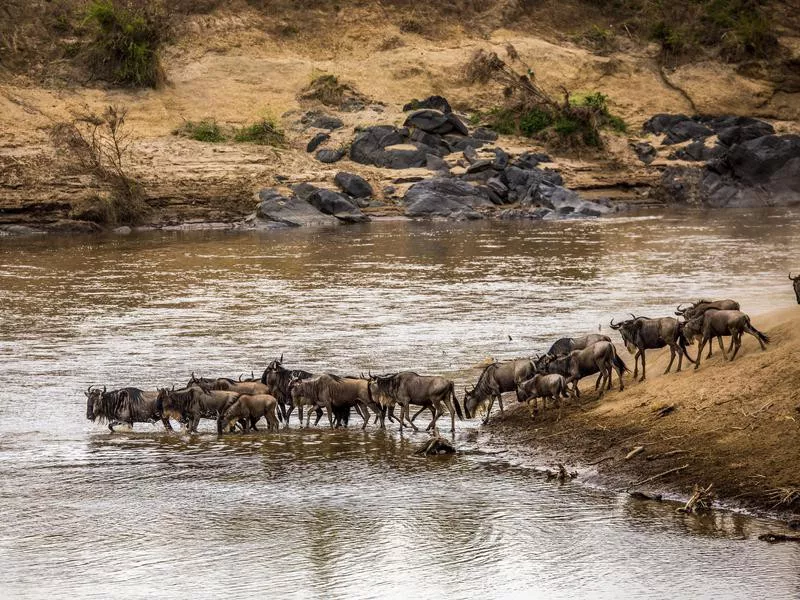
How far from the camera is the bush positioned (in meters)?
46.2

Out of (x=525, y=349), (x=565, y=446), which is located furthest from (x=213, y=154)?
(x=565, y=446)

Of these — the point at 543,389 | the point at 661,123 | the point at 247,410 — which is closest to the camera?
Result: the point at 543,389

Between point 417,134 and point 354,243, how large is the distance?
1182cm

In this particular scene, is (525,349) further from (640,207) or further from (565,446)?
(640,207)

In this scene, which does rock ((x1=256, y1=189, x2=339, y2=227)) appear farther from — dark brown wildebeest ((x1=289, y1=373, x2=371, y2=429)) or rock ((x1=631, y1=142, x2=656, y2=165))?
dark brown wildebeest ((x1=289, y1=373, x2=371, y2=429))

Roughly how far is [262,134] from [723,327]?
33.1 metres

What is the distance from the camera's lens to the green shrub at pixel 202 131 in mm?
43781

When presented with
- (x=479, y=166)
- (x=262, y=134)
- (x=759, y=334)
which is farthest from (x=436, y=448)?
(x=262, y=134)

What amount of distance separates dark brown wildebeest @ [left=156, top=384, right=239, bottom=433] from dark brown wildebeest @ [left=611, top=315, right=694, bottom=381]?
4519 mm

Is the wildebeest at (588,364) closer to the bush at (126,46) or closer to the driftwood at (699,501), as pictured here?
the driftwood at (699,501)

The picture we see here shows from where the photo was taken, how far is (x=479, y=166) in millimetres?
43469

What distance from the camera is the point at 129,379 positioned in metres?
16.6

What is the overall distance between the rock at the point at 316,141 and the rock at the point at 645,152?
1217 cm

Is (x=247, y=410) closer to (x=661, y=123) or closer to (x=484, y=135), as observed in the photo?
(x=484, y=135)
